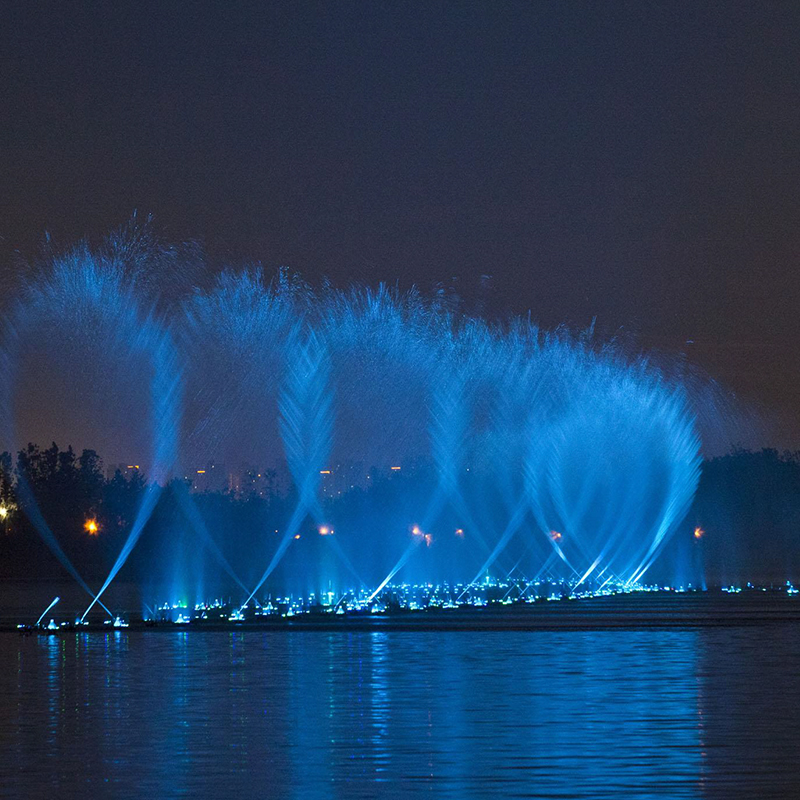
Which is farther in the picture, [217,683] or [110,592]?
[110,592]

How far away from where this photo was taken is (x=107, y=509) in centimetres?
13075

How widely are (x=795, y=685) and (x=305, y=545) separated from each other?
293 ft

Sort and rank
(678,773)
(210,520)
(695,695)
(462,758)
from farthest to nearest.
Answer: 1. (210,520)
2. (695,695)
3. (462,758)
4. (678,773)

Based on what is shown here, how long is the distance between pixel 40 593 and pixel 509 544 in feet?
131

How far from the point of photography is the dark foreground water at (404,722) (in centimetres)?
1562

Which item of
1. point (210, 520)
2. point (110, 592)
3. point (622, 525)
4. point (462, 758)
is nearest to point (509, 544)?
point (622, 525)

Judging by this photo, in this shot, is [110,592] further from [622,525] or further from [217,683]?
[217,683]

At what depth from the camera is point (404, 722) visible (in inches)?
797

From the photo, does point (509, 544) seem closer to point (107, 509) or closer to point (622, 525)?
point (622, 525)

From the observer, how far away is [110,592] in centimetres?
7762

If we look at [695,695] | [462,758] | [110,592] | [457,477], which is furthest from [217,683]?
[457,477]

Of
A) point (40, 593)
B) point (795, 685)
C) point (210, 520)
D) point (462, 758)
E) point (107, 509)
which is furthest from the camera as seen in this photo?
point (107, 509)

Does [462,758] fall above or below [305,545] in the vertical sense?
below

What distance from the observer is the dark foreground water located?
15.6 meters
